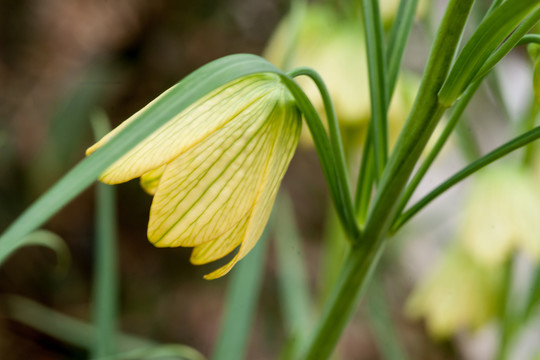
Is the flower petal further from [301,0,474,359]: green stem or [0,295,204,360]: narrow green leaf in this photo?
[0,295,204,360]: narrow green leaf

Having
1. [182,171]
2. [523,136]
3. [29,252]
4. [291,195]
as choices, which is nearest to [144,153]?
[182,171]

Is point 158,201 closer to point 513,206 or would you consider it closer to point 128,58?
point 513,206

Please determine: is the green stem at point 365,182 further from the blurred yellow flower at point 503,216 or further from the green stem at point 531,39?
the blurred yellow flower at point 503,216

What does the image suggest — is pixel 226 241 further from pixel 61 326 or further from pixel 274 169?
pixel 61 326

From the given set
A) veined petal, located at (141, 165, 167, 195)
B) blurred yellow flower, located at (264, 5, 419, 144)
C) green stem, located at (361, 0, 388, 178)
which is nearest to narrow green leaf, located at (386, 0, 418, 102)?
green stem, located at (361, 0, 388, 178)

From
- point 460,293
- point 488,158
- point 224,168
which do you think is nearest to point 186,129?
point 224,168

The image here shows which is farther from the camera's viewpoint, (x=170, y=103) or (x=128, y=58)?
(x=128, y=58)
